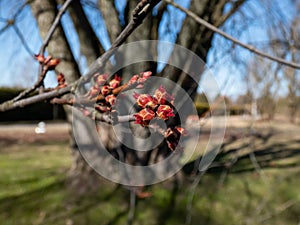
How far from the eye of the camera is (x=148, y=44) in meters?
1.13

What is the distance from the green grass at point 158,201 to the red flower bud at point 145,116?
197cm

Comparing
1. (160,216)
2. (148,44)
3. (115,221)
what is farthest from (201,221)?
(148,44)

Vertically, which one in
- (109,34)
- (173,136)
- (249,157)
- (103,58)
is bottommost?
(249,157)

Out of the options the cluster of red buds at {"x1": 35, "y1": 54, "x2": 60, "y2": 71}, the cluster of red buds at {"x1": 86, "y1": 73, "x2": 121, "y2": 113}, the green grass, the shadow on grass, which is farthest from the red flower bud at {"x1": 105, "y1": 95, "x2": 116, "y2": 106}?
the shadow on grass

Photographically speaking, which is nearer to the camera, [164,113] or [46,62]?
[164,113]

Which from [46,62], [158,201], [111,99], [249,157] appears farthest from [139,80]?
[249,157]

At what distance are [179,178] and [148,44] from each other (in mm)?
2269

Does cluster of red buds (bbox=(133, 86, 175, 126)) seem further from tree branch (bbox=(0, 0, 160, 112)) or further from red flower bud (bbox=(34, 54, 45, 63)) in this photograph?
red flower bud (bbox=(34, 54, 45, 63))

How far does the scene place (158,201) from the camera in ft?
9.04

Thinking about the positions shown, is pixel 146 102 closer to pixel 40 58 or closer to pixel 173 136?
pixel 173 136

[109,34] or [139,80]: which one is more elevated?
[109,34]

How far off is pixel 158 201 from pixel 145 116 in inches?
101

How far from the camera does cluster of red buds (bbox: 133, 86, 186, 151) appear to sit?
1.10ft

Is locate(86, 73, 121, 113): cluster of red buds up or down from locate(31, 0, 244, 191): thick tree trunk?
down
